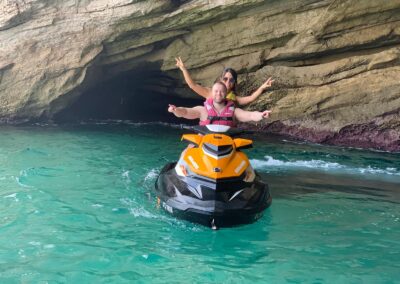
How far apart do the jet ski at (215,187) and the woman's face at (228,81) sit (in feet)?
3.32

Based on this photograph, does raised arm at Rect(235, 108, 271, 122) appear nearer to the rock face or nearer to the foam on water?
the foam on water

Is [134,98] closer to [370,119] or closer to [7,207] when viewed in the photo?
[370,119]

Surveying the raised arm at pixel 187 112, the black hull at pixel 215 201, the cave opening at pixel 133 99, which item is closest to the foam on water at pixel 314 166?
the raised arm at pixel 187 112

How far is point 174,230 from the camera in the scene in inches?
173

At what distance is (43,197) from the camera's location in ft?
17.8

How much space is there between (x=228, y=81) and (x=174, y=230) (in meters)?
2.02

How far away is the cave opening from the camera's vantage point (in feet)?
44.6

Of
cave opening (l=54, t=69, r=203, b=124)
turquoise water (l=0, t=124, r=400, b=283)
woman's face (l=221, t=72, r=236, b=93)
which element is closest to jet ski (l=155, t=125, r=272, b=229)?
turquoise water (l=0, t=124, r=400, b=283)

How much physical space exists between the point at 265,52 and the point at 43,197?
6.72m

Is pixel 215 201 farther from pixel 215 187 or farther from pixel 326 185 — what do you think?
pixel 326 185

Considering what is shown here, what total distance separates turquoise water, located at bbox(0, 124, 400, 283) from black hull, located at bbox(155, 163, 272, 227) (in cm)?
24

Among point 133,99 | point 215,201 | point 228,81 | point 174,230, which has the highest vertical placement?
point 228,81

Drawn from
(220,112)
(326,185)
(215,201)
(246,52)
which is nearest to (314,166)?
(326,185)

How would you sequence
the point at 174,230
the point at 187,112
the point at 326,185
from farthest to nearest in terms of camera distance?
the point at 326,185 → the point at 187,112 → the point at 174,230
